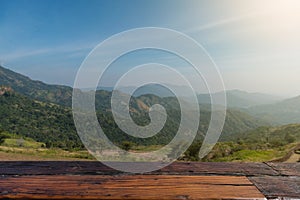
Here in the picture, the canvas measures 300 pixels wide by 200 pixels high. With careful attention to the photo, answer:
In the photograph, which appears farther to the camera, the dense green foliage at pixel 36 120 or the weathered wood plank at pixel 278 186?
the dense green foliage at pixel 36 120

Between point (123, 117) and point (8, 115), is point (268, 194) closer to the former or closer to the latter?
point (123, 117)

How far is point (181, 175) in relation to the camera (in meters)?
1.28

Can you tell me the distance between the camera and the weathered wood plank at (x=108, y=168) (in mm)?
1321

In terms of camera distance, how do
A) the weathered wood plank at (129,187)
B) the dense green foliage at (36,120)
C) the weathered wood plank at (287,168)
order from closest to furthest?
1. the weathered wood plank at (129,187)
2. the weathered wood plank at (287,168)
3. the dense green foliage at (36,120)

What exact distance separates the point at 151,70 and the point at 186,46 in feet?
1.38

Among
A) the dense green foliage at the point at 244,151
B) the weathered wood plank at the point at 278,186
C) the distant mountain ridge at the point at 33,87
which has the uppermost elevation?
the distant mountain ridge at the point at 33,87

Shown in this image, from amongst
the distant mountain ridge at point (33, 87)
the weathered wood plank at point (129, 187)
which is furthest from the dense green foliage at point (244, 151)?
the distant mountain ridge at point (33, 87)

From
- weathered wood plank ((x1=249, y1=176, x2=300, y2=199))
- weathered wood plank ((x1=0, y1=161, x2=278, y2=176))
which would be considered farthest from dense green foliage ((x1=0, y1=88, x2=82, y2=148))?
weathered wood plank ((x1=249, y1=176, x2=300, y2=199))

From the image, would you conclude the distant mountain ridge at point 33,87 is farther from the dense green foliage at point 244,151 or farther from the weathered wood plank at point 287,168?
the weathered wood plank at point 287,168

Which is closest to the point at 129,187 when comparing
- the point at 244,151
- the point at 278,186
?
the point at 278,186

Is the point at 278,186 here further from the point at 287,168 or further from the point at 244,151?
the point at 244,151

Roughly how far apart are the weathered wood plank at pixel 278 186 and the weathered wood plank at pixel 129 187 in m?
0.04

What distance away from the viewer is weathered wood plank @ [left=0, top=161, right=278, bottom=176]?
1321 mm

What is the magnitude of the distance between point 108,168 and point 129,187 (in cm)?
26
